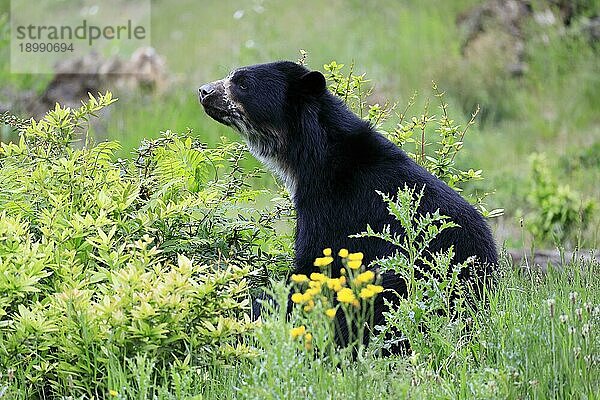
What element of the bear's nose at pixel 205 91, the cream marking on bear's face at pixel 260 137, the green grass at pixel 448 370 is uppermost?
the bear's nose at pixel 205 91

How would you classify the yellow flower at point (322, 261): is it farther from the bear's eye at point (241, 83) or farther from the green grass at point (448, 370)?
the bear's eye at point (241, 83)

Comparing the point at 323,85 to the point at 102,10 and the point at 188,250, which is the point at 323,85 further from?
the point at 102,10

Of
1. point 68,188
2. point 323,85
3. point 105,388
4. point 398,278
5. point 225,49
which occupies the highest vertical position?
point 225,49

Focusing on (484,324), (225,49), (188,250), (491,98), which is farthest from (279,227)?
(225,49)

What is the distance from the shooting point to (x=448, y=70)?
12.8 metres

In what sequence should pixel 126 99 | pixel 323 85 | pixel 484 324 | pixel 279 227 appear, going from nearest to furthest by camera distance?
pixel 484 324 → pixel 323 85 → pixel 279 227 → pixel 126 99

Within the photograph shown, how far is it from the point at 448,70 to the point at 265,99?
8.17m

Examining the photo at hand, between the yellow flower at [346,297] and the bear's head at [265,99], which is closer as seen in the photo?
the yellow flower at [346,297]

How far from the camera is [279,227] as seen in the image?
7715 millimetres

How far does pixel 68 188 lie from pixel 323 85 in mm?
1395

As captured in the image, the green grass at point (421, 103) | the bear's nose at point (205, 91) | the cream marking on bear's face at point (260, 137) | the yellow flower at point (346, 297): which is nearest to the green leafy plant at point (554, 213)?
the green grass at point (421, 103)

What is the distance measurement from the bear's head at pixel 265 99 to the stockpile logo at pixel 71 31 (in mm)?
7055

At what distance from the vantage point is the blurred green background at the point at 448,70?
1006 cm

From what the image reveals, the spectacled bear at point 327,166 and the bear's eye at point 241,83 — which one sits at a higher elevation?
the bear's eye at point 241,83
